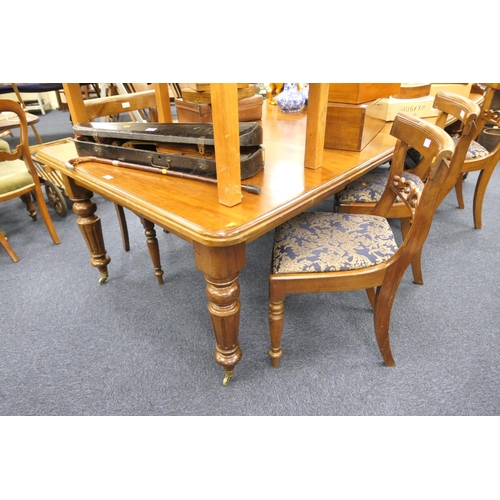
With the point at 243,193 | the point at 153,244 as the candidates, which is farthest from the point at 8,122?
the point at 243,193

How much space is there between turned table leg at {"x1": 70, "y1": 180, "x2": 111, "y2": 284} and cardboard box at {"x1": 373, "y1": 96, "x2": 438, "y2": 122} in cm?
144

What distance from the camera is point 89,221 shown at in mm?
1578

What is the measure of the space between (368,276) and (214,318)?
0.54m

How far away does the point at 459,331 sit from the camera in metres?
1.54

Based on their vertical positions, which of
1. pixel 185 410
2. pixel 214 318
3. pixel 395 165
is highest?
pixel 395 165

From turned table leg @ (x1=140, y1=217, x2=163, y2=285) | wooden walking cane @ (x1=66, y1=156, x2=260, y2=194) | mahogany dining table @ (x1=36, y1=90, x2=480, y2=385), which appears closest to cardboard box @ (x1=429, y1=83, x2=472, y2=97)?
mahogany dining table @ (x1=36, y1=90, x2=480, y2=385)

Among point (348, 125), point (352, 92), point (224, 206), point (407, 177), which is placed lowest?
point (407, 177)

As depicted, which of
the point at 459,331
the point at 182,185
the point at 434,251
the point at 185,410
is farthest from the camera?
the point at 434,251

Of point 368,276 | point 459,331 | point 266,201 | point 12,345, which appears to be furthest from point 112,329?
point 459,331

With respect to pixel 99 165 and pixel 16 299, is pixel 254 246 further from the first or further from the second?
pixel 16 299

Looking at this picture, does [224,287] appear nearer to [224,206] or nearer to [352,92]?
[224,206]

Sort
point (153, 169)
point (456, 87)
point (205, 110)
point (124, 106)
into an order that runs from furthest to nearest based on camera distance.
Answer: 1. point (456, 87)
2. point (124, 106)
3. point (205, 110)
4. point (153, 169)

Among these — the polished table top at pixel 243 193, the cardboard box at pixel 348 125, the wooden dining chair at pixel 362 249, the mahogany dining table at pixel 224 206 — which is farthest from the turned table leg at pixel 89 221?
the cardboard box at pixel 348 125

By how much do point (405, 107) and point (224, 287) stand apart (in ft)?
5.05
